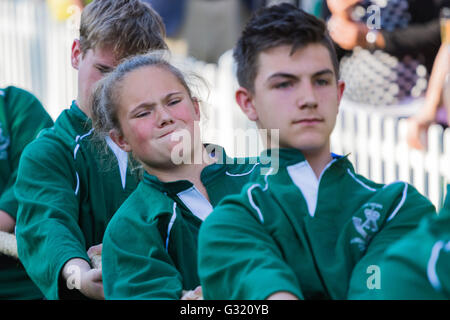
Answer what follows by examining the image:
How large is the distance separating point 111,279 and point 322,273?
57 centimetres

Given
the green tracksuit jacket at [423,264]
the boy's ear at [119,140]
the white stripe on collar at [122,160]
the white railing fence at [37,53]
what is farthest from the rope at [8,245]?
the white railing fence at [37,53]

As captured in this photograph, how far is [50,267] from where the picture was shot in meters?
2.37

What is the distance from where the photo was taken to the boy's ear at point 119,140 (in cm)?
237

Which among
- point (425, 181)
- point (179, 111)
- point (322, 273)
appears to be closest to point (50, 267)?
point (179, 111)

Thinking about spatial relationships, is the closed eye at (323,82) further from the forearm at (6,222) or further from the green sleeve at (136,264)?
the forearm at (6,222)

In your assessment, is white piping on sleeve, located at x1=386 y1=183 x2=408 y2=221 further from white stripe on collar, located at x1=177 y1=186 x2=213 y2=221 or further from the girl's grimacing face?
the girl's grimacing face

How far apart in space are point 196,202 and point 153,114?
0.93 ft

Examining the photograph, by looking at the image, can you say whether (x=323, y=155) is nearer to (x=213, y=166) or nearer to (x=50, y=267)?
(x=213, y=166)

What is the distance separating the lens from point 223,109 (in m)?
6.77

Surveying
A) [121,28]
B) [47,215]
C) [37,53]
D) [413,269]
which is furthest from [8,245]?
[37,53]

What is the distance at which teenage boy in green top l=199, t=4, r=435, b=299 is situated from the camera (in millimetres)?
1681

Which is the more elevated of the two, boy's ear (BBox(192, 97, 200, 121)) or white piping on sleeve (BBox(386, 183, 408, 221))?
boy's ear (BBox(192, 97, 200, 121))

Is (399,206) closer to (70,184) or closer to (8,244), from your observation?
(70,184)

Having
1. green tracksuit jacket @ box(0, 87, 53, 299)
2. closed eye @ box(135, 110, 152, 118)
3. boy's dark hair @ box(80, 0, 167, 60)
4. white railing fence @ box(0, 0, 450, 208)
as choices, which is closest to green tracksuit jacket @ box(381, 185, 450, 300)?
white railing fence @ box(0, 0, 450, 208)
